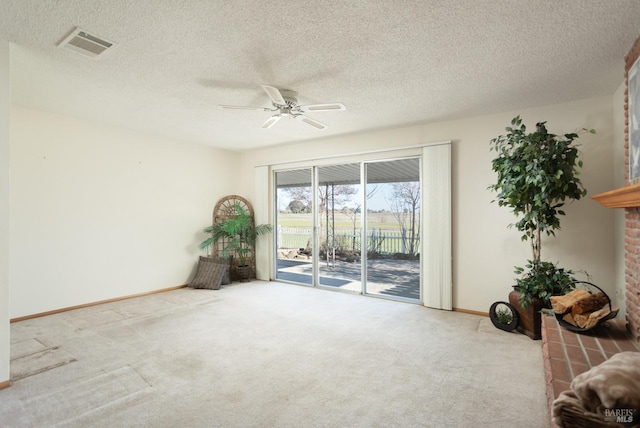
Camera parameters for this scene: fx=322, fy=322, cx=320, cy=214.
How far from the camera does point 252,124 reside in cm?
457

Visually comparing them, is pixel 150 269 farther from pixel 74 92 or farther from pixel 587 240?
pixel 587 240

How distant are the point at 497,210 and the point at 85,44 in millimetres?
4481

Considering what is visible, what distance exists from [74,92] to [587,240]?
573cm

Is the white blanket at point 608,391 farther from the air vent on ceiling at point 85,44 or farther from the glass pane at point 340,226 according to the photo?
the glass pane at point 340,226

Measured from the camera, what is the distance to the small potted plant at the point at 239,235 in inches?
234

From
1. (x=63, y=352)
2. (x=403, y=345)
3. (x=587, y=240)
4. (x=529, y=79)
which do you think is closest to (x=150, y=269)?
(x=63, y=352)

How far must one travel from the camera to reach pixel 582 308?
8.50ft

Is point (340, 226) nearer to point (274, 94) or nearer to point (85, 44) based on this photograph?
point (274, 94)

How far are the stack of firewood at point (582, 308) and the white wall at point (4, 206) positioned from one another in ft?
14.3

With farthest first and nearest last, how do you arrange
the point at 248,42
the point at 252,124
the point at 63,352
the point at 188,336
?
the point at 252,124 < the point at 188,336 < the point at 63,352 < the point at 248,42

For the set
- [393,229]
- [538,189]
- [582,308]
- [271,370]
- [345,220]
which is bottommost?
[271,370]

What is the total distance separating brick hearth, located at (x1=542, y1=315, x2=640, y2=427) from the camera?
1.88m

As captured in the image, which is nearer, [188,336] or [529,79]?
[529,79]
